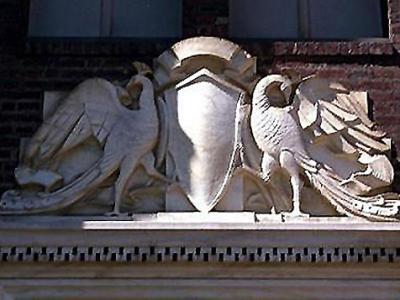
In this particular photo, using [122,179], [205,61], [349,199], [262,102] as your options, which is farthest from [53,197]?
[349,199]

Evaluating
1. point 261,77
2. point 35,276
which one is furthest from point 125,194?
point 261,77

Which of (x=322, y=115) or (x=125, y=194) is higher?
(x=322, y=115)

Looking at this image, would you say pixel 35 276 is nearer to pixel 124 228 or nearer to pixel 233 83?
pixel 124 228

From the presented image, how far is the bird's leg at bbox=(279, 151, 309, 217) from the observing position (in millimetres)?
7035

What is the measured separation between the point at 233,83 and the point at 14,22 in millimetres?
1540

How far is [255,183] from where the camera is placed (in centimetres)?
713

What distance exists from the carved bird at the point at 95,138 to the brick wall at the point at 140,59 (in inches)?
8.4

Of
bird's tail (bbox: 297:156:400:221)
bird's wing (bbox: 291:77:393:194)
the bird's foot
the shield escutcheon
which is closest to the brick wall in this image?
bird's wing (bbox: 291:77:393:194)

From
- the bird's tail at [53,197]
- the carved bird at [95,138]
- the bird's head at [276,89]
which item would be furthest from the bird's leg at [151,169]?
the bird's head at [276,89]

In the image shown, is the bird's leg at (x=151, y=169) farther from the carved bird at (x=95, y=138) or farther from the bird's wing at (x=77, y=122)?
the bird's wing at (x=77, y=122)

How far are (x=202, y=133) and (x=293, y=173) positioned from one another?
2.00 feet

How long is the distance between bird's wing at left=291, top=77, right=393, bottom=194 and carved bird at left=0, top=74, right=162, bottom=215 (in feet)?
3.16

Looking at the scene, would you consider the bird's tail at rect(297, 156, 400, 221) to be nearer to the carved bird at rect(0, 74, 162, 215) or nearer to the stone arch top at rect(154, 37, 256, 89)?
the stone arch top at rect(154, 37, 256, 89)

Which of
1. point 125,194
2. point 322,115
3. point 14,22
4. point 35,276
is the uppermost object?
point 14,22
